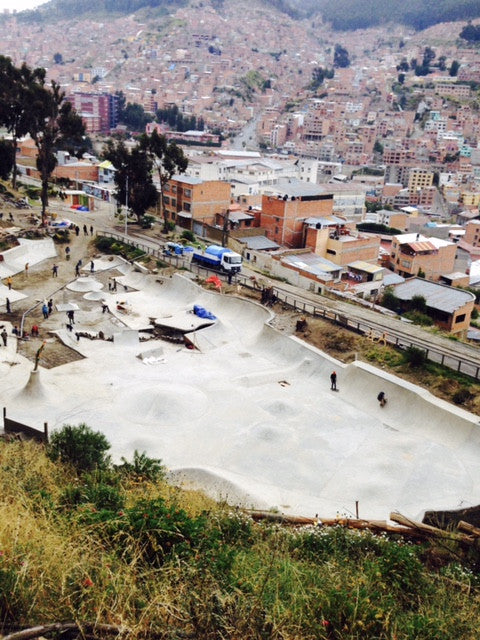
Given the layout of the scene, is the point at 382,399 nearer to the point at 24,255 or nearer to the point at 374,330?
the point at 374,330

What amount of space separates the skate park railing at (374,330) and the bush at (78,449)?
45.9ft

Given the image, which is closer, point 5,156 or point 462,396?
point 462,396

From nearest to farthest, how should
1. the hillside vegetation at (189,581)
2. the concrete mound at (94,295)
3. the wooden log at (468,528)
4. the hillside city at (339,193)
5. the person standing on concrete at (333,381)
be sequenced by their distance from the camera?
the hillside vegetation at (189,581), the wooden log at (468,528), the person standing on concrete at (333,381), the concrete mound at (94,295), the hillside city at (339,193)

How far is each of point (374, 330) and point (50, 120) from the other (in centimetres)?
2876

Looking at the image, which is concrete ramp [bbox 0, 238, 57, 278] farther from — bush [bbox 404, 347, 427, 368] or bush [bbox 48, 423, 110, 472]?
bush [bbox 404, 347, 427, 368]

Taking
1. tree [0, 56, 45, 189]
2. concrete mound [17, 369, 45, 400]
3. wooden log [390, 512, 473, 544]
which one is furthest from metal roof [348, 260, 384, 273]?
wooden log [390, 512, 473, 544]

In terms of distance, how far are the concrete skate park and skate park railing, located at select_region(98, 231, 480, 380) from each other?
2178mm

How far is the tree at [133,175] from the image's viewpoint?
44.4m

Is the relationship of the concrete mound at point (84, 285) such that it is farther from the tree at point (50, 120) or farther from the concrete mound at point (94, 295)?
the tree at point (50, 120)

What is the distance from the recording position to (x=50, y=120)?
41594 mm

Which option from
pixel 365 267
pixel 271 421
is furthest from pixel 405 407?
pixel 365 267

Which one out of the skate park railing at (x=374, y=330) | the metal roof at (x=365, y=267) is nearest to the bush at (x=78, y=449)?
the skate park railing at (x=374, y=330)

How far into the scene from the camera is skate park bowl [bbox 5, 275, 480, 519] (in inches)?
658

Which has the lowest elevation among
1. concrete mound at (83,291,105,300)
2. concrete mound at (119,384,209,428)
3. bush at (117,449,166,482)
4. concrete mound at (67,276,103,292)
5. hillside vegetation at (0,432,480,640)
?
concrete mound at (119,384,209,428)
